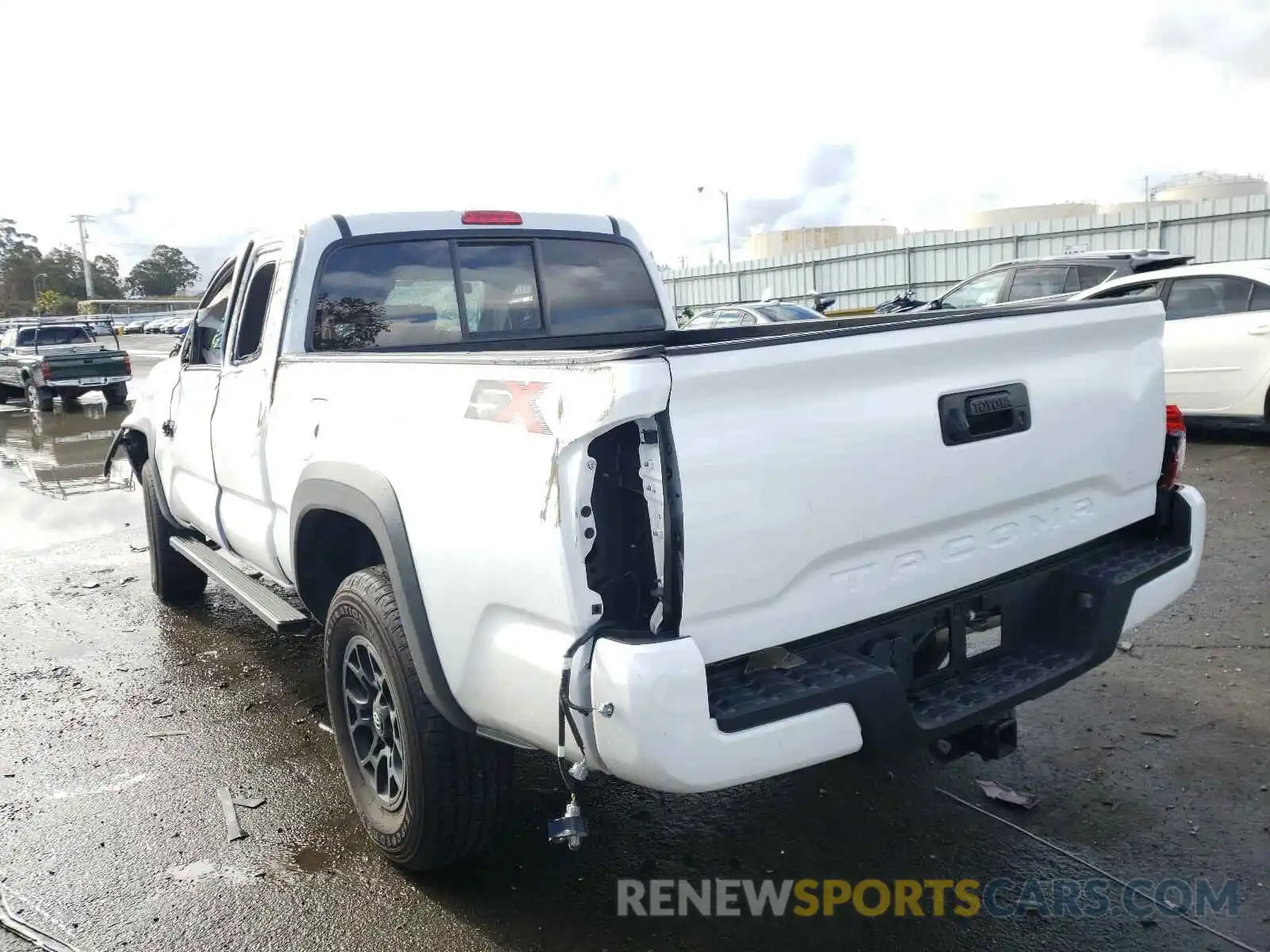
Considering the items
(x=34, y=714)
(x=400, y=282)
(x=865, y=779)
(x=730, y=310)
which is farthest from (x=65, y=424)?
(x=865, y=779)

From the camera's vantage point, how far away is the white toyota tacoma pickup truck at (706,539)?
2311 millimetres

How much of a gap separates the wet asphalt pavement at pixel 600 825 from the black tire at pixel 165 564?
1123 millimetres

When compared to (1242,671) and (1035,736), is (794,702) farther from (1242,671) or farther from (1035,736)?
(1242,671)

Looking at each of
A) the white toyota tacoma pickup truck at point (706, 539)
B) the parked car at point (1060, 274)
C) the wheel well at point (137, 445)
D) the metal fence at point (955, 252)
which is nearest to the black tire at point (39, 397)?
the metal fence at point (955, 252)

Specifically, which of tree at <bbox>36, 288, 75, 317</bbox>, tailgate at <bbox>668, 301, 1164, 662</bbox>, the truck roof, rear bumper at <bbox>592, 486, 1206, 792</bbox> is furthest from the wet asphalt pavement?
tree at <bbox>36, 288, 75, 317</bbox>

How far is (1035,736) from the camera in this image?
4.05m

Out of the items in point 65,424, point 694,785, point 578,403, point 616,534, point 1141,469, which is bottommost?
point 65,424

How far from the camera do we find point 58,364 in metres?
19.5

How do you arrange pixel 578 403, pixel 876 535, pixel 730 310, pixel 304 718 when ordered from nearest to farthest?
pixel 578 403
pixel 876 535
pixel 304 718
pixel 730 310

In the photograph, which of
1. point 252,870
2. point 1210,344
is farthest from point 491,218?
point 1210,344

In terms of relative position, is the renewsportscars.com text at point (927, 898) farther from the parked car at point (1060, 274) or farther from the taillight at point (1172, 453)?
the parked car at point (1060, 274)

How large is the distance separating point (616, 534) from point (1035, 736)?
98.7 inches

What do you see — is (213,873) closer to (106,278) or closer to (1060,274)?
(1060,274)

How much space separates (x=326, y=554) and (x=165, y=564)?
10.6 feet
